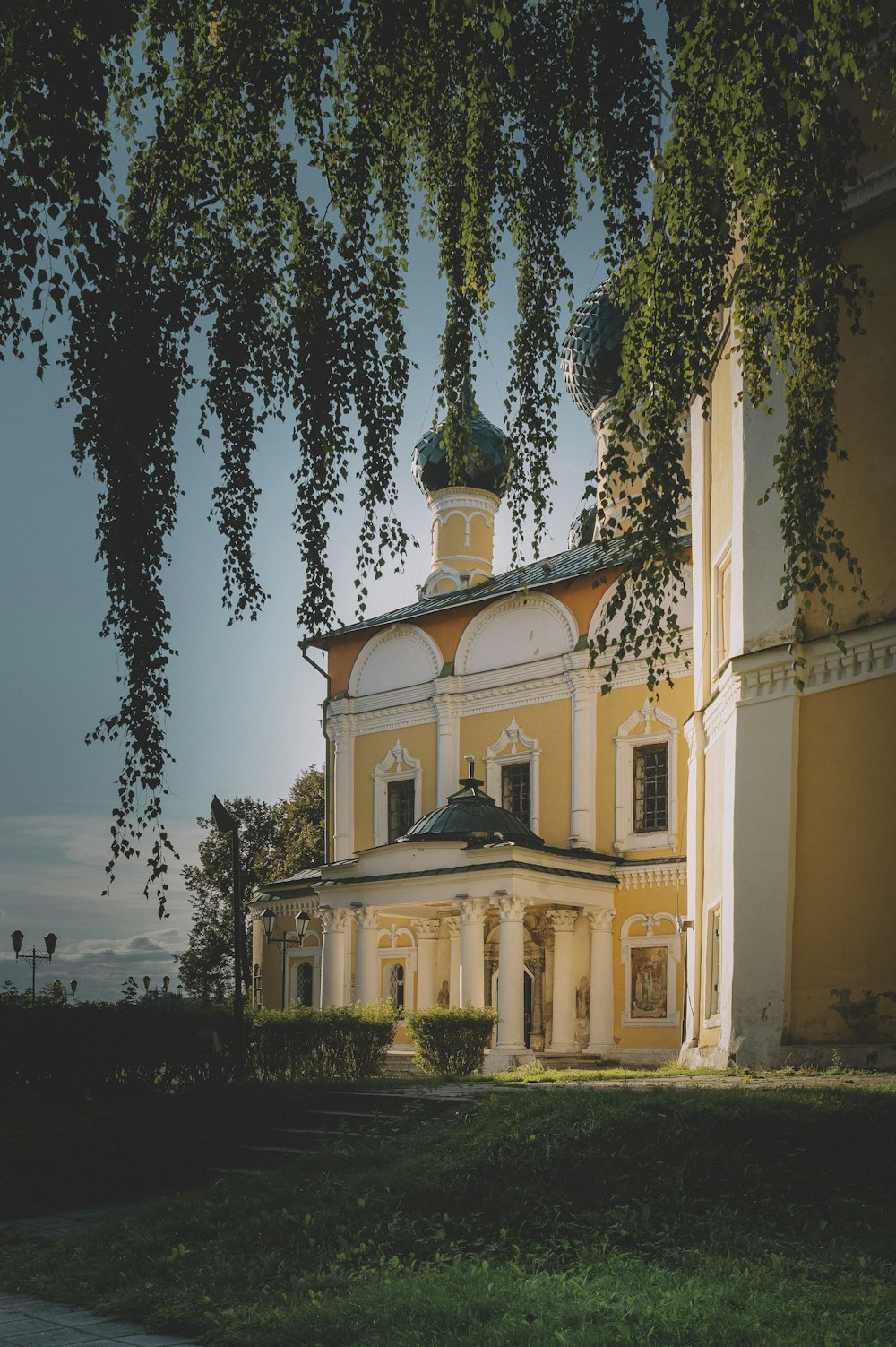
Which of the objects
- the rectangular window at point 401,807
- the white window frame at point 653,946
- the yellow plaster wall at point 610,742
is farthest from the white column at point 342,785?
the white window frame at point 653,946

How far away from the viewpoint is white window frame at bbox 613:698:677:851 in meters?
22.5

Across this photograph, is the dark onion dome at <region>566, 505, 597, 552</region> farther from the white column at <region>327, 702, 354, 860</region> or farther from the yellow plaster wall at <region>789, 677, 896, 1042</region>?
the yellow plaster wall at <region>789, 677, 896, 1042</region>

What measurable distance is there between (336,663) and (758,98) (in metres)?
24.2

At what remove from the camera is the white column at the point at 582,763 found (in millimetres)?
23500

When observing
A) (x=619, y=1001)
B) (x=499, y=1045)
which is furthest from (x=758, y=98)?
(x=619, y=1001)

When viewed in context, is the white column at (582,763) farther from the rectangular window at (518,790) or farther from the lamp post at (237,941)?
the lamp post at (237,941)

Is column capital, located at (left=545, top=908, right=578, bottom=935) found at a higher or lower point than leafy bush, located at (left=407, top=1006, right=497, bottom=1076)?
higher

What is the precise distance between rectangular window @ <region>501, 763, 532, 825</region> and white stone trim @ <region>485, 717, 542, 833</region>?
0.06 meters

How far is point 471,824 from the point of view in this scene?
22344 millimetres

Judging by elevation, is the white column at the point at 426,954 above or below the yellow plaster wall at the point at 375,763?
below

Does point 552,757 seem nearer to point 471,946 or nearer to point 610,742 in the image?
point 610,742

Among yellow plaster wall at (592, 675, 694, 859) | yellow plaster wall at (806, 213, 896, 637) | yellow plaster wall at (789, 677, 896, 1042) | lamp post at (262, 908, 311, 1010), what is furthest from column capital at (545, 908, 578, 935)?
yellow plaster wall at (806, 213, 896, 637)

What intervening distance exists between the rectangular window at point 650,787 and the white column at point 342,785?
7135 mm

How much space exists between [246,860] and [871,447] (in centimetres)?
3118
